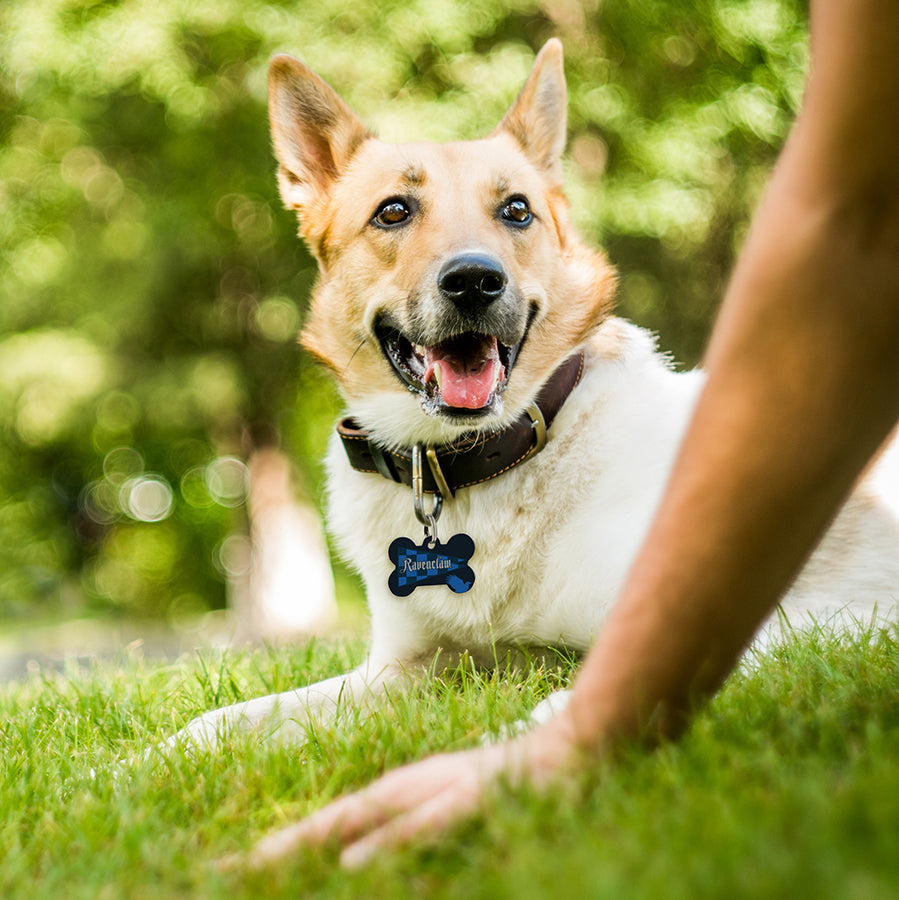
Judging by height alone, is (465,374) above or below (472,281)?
below

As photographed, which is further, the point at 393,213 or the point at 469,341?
the point at 393,213

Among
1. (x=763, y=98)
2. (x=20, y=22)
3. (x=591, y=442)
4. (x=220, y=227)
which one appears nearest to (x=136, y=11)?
(x=20, y=22)

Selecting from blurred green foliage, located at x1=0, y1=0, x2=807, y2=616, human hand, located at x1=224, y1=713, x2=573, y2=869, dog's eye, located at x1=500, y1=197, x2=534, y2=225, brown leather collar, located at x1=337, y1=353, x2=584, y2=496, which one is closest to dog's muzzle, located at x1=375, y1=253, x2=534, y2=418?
brown leather collar, located at x1=337, y1=353, x2=584, y2=496

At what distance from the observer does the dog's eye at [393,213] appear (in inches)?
137

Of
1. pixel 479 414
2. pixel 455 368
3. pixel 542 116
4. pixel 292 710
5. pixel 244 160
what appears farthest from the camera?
pixel 244 160

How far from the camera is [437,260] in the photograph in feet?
10.6

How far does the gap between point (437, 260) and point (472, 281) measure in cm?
22

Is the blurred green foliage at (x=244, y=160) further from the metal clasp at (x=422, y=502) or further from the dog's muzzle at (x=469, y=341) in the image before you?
the metal clasp at (x=422, y=502)

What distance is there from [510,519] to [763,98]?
5.70 m

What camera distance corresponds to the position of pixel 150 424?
11000mm

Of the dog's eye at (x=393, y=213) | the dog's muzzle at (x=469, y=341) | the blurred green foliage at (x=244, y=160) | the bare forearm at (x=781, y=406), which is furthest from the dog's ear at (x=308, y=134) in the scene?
the blurred green foliage at (x=244, y=160)

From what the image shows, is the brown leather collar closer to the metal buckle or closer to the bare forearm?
the metal buckle

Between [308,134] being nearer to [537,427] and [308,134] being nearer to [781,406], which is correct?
[537,427]

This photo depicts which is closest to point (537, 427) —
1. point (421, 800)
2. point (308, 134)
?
point (421, 800)
